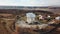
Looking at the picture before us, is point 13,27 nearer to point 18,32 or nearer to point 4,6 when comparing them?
point 18,32

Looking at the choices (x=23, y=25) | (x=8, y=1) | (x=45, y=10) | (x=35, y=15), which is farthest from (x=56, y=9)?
(x=8, y=1)

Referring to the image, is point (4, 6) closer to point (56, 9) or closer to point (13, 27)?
point (13, 27)

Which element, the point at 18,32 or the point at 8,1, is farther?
the point at 8,1

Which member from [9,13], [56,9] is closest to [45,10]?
[56,9]

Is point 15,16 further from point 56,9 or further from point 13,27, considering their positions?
point 56,9

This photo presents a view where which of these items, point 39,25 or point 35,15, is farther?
point 35,15

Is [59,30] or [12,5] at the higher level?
[12,5]

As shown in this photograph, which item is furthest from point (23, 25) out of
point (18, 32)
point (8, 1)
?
point (8, 1)

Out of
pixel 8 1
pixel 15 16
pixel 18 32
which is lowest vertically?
pixel 18 32
